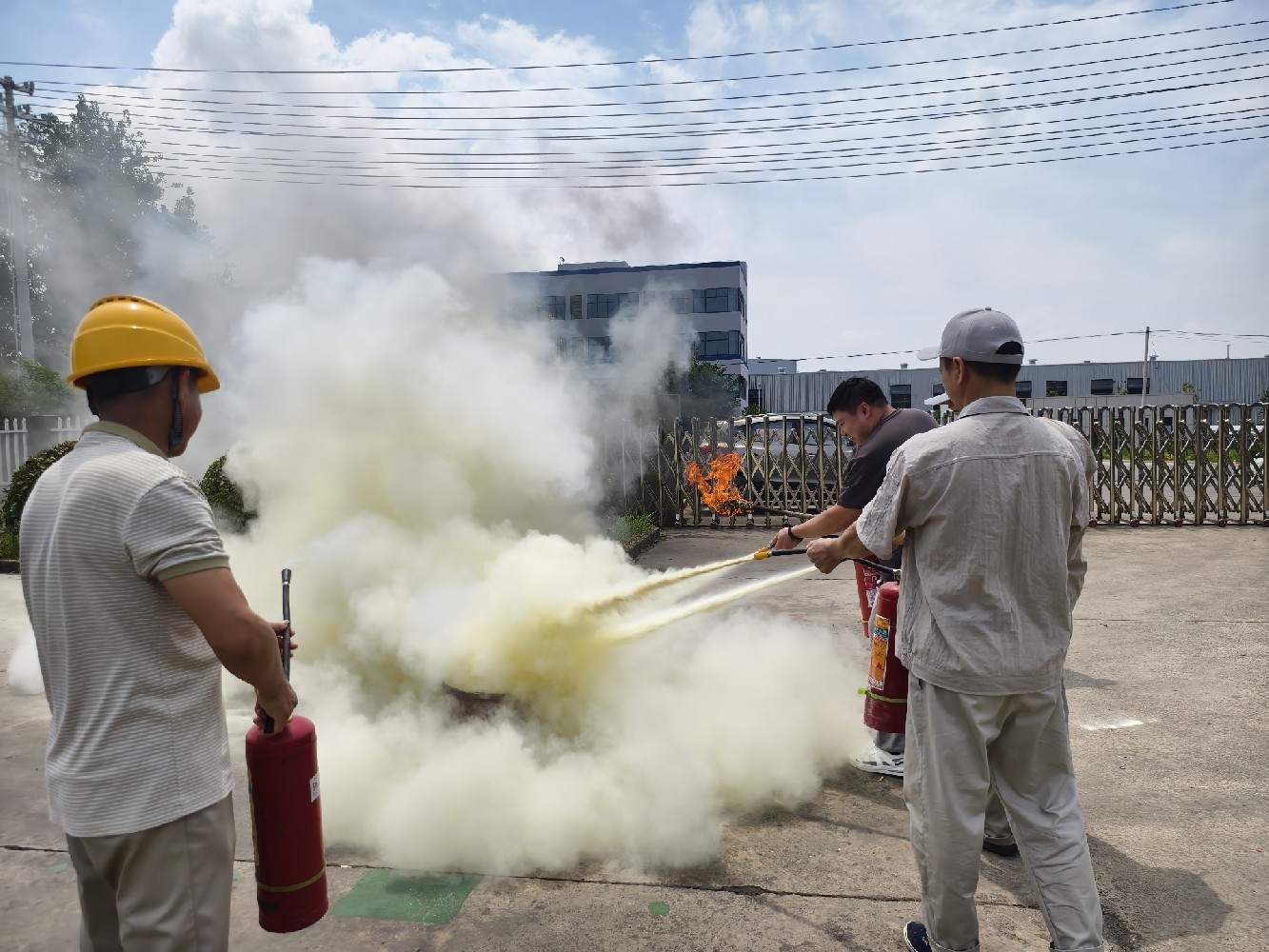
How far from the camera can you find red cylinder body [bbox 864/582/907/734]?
145 inches

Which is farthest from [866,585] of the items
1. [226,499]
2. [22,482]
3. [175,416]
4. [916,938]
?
[22,482]

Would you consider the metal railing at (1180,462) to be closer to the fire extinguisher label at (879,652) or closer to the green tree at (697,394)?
the green tree at (697,394)

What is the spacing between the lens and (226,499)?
769cm

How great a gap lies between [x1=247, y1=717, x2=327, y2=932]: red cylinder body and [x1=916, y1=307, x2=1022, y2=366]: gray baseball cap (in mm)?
2053

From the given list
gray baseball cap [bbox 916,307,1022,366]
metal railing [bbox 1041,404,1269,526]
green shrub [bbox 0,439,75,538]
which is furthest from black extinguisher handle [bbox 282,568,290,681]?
metal railing [bbox 1041,404,1269,526]

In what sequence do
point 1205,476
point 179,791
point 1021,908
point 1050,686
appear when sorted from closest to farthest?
point 179,791, point 1050,686, point 1021,908, point 1205,476

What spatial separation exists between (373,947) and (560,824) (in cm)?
77

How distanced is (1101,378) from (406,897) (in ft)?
182

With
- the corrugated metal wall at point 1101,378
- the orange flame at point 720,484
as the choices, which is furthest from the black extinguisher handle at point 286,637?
the corrugated metal wall at point 1101,378

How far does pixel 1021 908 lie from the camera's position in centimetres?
278

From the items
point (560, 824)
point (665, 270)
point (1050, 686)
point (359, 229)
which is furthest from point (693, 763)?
point (665, 270)

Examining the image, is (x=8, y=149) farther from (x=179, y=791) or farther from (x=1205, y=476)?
(x=1205, y=476)

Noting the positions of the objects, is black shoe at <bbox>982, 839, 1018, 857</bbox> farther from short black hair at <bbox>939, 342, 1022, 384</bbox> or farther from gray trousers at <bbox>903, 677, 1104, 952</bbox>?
short black hair at <bbox>939, 342, 1022, 384</bbox>

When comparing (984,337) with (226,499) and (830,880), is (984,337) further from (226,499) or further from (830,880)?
(226,499)
